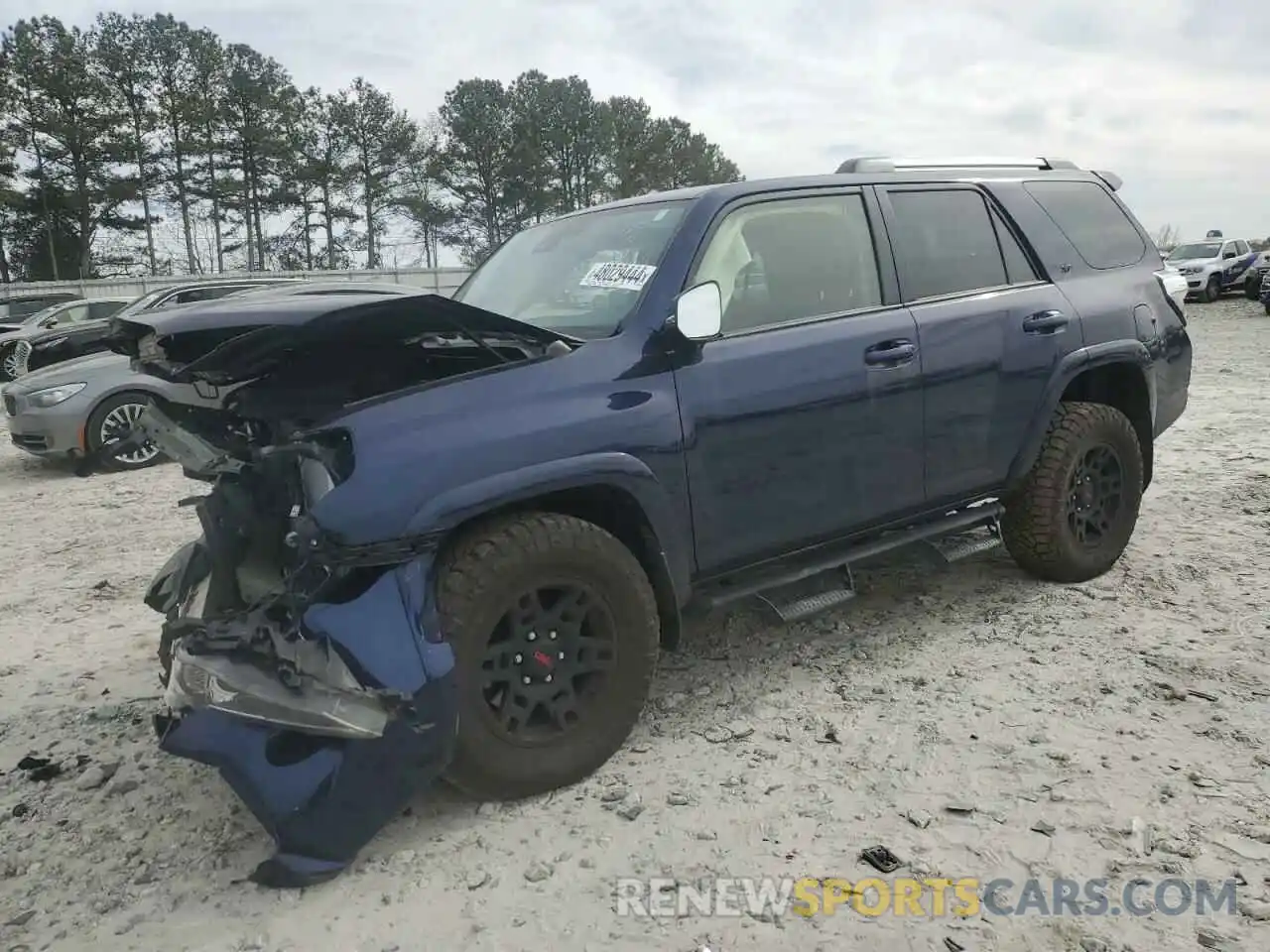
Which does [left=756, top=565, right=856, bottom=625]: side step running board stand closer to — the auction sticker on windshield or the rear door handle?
the rear door handle

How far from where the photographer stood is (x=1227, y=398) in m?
9.51

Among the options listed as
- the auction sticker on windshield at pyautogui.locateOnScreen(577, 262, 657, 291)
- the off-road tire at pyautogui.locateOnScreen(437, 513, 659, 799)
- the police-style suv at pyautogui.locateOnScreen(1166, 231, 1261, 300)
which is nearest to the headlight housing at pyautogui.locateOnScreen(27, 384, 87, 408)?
the auction sticker on windshield at pyautogui.locateOnScreen(577, 262, 657, 291)

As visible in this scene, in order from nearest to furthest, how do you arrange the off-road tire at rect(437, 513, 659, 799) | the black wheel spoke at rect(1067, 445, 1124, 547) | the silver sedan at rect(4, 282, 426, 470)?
1. the off-road tire at rect(437, 513, 659, 799)
2. the black wheel spoke at rect(1067, 445, 1124, 547)
3. the silver sedan at rect(4, 282, 426, 470)

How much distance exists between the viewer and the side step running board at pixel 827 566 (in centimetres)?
333

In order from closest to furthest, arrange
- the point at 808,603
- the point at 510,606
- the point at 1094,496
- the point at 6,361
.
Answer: the point at 510,606
the point at 808,603
the point at 1094,496
the point at 6,361

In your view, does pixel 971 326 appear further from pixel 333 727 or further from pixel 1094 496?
pixel 333 727

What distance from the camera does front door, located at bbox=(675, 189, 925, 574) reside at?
10.4 feet

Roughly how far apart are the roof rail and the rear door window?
0.52ft

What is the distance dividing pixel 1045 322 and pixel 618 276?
2.01 m

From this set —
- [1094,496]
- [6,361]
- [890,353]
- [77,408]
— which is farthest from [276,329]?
[6,361]

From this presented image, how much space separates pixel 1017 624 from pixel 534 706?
234 centimetres

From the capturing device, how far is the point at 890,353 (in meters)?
3.57

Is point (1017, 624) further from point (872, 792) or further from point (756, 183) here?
point (756, 183)

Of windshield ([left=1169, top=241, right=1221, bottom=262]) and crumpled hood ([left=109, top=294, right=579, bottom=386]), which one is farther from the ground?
windshield ([left=1169, top=241, right=1221, bottom=262])
